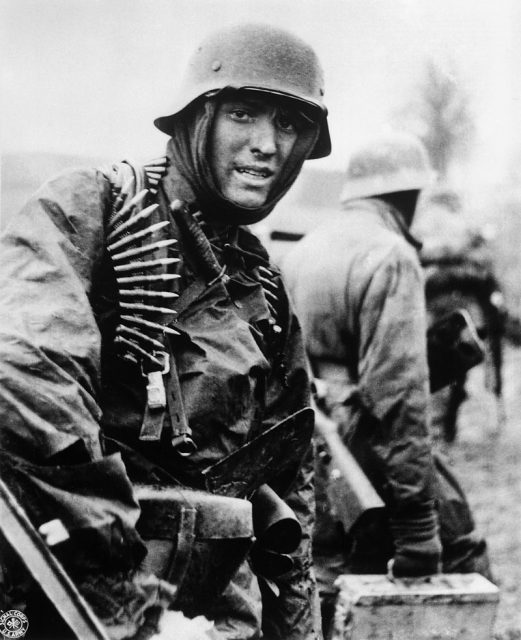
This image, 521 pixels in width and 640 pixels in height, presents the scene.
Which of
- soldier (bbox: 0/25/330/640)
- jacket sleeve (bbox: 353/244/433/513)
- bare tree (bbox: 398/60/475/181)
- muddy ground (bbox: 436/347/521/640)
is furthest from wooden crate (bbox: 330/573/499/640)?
bare tree (bbox: 398/60/475/181)

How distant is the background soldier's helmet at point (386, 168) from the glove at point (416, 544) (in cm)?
183

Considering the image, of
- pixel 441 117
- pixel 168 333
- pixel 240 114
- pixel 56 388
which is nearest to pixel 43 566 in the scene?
pixel 56 388

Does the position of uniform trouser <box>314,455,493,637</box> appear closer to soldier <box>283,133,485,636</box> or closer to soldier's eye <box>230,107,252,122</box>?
soldier <box>283,133,485,636</box>

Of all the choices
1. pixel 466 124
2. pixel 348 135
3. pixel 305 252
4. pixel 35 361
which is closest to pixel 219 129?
pixel 35 361

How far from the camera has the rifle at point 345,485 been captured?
3854 millimetres

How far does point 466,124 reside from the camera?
23.6ft

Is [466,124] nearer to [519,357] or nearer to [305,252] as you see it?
[305,252]

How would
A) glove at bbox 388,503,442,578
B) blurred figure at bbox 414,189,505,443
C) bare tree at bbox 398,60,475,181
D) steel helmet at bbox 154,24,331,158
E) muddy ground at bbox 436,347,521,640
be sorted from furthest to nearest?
blurred figure at bbox 414,189,505,443
bare tree at bbox 398,60,475,181
muddy ground at bbox 436,347,521,640
glove at bbox 388,503,442,578
steel helmet at bbox 154,24,331,158

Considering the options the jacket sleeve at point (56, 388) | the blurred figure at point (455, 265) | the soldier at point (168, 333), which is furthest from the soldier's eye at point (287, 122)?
the blurred figure at point (455, 265)

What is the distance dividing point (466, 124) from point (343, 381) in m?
3.69

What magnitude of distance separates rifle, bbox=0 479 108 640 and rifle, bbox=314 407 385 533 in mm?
2447

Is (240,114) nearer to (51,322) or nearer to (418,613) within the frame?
(51,322)

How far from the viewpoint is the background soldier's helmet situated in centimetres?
487

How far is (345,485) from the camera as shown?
13.0 feet
